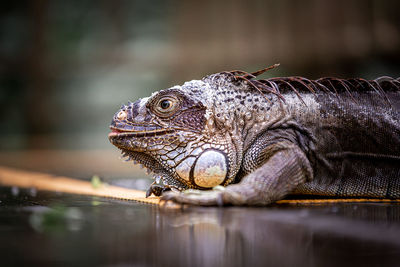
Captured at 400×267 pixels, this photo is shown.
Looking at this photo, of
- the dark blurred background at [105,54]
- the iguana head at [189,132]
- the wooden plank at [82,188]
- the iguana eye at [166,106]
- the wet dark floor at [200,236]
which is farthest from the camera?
the dark blurred background at [105,54]

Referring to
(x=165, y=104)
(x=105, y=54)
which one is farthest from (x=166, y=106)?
(x=105, y=54)

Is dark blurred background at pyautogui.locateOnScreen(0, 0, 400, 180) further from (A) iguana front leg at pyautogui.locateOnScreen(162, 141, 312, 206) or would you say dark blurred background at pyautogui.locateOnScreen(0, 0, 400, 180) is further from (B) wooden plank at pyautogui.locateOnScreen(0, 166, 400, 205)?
(A) iguana front leg at pyautogui.locateOnScreen(162, 141, 312, 206)

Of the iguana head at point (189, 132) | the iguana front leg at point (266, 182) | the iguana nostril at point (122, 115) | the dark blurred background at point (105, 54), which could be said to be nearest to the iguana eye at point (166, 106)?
the iguana head at point (189, 132)

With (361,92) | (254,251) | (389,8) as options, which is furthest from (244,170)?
(389,8)

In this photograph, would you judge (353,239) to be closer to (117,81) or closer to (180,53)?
(180,53)

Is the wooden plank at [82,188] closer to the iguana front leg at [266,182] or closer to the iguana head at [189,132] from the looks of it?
the iguana head at [189,132]

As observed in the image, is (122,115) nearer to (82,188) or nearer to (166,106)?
(166,106)

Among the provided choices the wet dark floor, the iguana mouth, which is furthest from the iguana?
the wet dark floor
